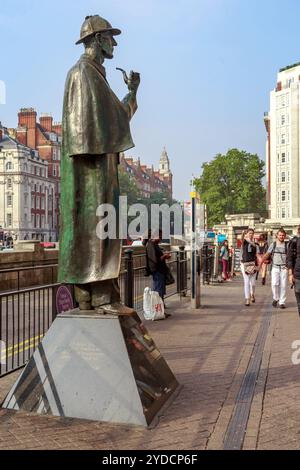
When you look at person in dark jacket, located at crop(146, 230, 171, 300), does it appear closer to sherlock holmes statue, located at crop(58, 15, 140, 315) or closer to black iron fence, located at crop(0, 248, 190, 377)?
black iron fence, located at crop(0, 248, 190, 377)

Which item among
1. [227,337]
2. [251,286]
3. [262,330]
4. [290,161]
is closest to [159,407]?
[227,337]

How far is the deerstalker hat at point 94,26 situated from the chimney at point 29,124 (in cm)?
9540

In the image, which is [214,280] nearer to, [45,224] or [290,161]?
[290,161]

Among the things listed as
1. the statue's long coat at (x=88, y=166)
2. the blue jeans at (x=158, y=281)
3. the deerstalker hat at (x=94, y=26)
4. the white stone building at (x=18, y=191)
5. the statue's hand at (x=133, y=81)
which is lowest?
the blue jeans at (x=158, y=281)

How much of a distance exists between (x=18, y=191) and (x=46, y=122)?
55.8ft

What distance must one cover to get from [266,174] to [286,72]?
17851 millimetres

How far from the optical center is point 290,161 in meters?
80.6

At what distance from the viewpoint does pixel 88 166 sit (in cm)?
489

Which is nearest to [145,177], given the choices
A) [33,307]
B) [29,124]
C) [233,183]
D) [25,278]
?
[29,124]

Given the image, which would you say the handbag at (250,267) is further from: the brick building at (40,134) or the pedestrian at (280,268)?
the brick building at (40,134)

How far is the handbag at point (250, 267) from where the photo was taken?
44.5ft

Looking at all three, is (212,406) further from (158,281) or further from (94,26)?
(158,281)

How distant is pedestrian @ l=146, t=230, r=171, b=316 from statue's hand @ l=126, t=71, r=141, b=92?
6529mm

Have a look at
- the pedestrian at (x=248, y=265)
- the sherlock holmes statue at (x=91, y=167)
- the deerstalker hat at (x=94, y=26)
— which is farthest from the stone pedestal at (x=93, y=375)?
the pedestrian at (x=248, y=265)
